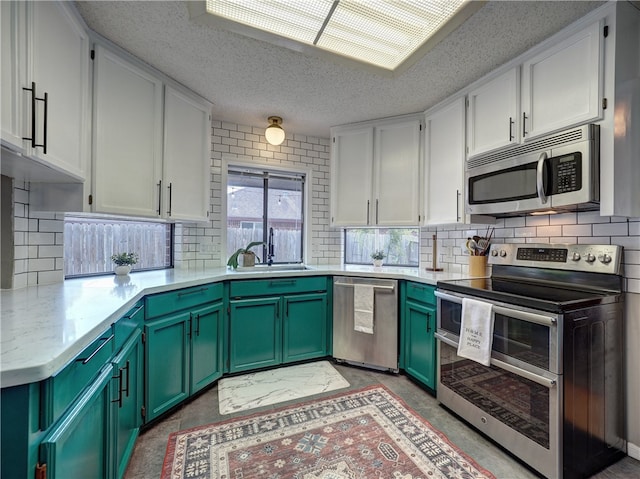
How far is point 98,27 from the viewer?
1766 millimetres

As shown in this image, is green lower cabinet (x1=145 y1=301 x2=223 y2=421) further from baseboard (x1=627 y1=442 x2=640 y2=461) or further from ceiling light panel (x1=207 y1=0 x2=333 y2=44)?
baseboard (x1=627 y1=442 x2=640 y2=461)

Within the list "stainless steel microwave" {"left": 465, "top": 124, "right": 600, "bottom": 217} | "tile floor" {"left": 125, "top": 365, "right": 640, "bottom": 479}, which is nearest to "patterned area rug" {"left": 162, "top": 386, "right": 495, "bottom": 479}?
"tile floor" {"left": 125, "top": 365, "right": 640, "bottom": 479}

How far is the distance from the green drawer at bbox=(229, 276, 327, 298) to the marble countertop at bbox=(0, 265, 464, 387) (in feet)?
1.28

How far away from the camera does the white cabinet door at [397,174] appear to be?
2.90 meters

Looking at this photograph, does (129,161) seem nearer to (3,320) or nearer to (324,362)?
(3,320)

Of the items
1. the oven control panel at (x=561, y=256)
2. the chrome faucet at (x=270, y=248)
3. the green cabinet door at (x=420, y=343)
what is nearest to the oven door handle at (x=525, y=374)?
the green cabinet door at (x=420, y=343)

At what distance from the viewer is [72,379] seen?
917 mm

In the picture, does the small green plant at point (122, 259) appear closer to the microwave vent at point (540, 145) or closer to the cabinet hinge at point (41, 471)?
the cabinet hinge at point (41, 471)

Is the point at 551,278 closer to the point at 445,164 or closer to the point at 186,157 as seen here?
the point at 445,164

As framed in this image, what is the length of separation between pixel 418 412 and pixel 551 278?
127cm

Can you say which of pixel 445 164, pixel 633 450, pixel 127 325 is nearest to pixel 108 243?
pixel 127 325

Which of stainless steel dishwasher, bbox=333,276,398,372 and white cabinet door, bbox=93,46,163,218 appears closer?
white cabinet door, bbox=93,46,163,218

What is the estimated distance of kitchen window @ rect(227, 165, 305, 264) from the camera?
3287 mm

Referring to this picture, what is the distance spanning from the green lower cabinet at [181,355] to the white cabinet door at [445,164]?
2.05m
